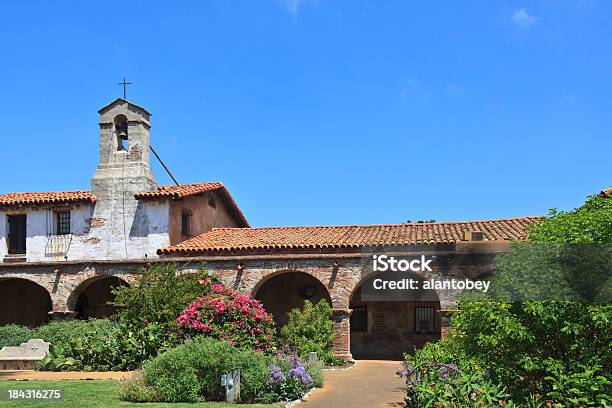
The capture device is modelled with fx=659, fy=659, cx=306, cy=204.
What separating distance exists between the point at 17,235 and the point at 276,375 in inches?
667

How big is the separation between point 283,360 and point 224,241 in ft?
34.5

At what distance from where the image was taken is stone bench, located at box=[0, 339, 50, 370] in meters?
20.7

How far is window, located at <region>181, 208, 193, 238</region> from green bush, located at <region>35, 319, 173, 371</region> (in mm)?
6617

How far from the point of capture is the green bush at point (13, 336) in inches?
918

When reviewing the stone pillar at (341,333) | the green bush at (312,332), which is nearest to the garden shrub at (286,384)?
the green bush at (312,332)

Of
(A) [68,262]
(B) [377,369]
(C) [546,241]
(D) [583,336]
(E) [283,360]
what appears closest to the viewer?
(D) [583,336]

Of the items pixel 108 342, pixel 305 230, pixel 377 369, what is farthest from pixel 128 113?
pixel 377 369

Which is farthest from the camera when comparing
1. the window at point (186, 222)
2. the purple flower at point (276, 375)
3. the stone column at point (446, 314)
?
the window at point (186, 222)

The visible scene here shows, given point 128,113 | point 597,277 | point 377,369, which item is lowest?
point 377,369

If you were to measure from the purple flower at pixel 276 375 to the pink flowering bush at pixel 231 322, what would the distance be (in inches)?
164

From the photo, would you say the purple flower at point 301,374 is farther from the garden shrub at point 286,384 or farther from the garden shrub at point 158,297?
the garden shrub at point 158,297

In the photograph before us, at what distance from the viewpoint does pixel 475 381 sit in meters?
9.18

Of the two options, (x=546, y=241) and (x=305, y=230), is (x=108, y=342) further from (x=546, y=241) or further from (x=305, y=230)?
(x=546, y=241)

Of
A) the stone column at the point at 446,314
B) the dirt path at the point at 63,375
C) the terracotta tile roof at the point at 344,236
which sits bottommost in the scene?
→ the dirt path at the point at 63,375
